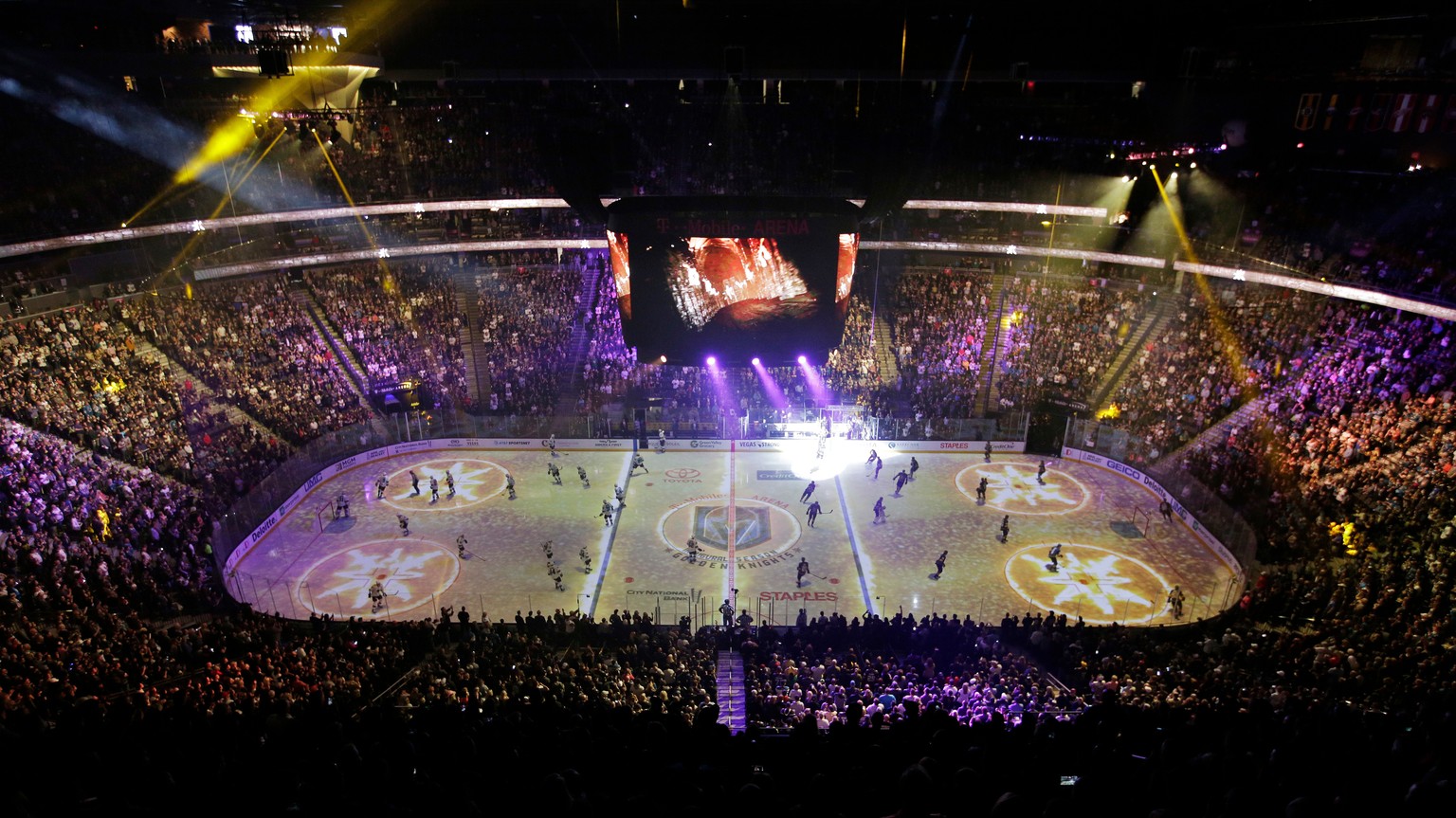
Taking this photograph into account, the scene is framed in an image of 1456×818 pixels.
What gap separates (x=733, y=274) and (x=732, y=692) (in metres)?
13.1

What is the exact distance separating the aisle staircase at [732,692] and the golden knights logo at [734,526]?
714 cm

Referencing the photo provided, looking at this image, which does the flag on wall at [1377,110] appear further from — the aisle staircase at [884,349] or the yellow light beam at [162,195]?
the yellow light beam at [162,195]

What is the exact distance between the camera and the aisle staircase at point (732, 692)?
16.5 metres

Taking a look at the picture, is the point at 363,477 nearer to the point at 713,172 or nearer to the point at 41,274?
the point at 41,274

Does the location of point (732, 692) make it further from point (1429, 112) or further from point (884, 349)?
point (1429, 112)

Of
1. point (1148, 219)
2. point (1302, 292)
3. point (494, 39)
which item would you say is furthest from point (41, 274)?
point (1302, 292)

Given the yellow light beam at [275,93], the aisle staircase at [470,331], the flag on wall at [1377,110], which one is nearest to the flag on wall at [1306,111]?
the flag on wall at [1377,110]

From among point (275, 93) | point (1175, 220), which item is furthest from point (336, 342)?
point (1175, 220)

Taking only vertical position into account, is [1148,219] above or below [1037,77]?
below

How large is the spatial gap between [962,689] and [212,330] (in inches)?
1326

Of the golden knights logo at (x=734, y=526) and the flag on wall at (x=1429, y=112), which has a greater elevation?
the flag on wall at (x=1429, y=112)

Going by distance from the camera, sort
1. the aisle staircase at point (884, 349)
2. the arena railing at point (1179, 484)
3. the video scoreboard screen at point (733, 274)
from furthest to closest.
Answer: the aisle staircase at point (884, 349) → the arena railing at point (1179, 484) → the video scoreboard screen at point (733, 274)

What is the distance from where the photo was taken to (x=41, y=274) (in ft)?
99.4

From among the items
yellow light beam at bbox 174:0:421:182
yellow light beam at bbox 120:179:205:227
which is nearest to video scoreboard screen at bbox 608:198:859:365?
yellow light beam at bbox 174:0:421:182
